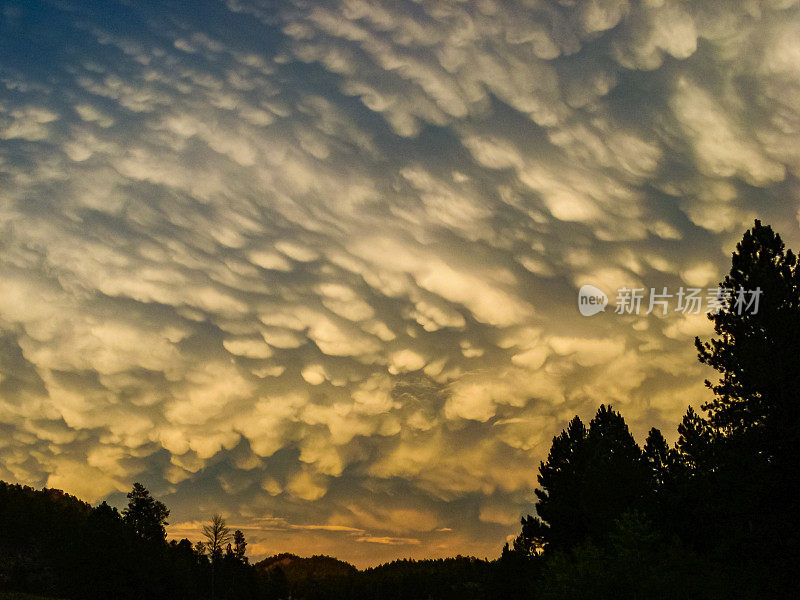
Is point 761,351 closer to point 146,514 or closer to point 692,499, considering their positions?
point 692,499

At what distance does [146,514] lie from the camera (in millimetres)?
99188

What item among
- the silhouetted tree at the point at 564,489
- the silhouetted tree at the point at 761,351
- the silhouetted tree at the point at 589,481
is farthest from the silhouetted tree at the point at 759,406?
the silhouetted tree at the point at 564,489

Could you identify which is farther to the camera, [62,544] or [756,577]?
[62,544]

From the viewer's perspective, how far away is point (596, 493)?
48.8 meters

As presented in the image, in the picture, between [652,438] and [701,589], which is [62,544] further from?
[701,589]

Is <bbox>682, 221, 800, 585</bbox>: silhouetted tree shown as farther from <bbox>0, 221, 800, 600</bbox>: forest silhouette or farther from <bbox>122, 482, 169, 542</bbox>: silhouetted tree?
<bbox>122, 482, 169, 542</bbox>: silhouetted tree

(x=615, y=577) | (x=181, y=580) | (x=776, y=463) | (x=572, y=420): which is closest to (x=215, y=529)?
(x=181, y=580)

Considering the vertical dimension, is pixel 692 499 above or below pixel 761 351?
below

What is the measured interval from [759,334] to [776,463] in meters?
5.97

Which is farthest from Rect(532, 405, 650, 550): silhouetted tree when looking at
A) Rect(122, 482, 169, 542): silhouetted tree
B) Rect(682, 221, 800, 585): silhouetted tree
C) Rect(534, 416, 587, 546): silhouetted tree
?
Rect(122, 482, 169, 542): silhouetted tree

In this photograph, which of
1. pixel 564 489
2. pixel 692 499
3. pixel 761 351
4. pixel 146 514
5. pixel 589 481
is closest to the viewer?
pixel 761 351

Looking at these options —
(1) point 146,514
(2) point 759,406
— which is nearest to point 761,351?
(2) point 759,406

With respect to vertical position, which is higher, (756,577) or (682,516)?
(682,516)

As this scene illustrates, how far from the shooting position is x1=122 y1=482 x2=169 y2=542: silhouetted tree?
9712 cm
